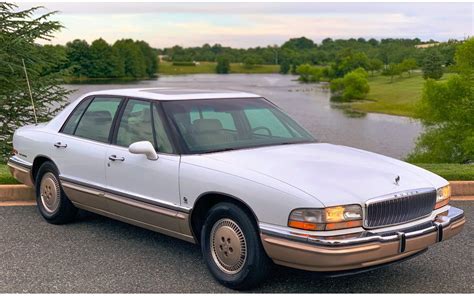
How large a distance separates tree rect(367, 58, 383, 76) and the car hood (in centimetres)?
Answer: 15443

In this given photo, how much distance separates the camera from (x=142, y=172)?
503cm

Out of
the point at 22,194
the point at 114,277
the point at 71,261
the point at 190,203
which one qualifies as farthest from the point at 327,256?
the point at 22,194

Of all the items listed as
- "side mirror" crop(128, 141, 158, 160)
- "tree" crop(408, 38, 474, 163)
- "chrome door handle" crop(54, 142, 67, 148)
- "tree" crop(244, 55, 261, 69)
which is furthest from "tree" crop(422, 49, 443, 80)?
"side mirror" crop(128, 141, 158, 160)

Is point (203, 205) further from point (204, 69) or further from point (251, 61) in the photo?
point (251, 61)

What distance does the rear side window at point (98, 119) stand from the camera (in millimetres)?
5648

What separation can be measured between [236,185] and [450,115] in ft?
141

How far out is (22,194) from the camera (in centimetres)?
738

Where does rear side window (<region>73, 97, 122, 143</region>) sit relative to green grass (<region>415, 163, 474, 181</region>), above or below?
above

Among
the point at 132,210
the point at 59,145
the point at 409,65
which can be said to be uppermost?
the point at 59,145

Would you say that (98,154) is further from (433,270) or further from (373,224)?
(433,270)

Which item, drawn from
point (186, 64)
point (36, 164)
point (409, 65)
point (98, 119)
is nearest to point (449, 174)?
point (98, 119)

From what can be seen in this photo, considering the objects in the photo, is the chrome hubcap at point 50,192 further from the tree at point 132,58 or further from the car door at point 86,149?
the tree at point 132,58

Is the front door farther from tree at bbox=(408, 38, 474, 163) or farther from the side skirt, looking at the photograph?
tree at bbox=(408, 38, 474, 163)

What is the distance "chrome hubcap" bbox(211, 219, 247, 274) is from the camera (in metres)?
4.30
